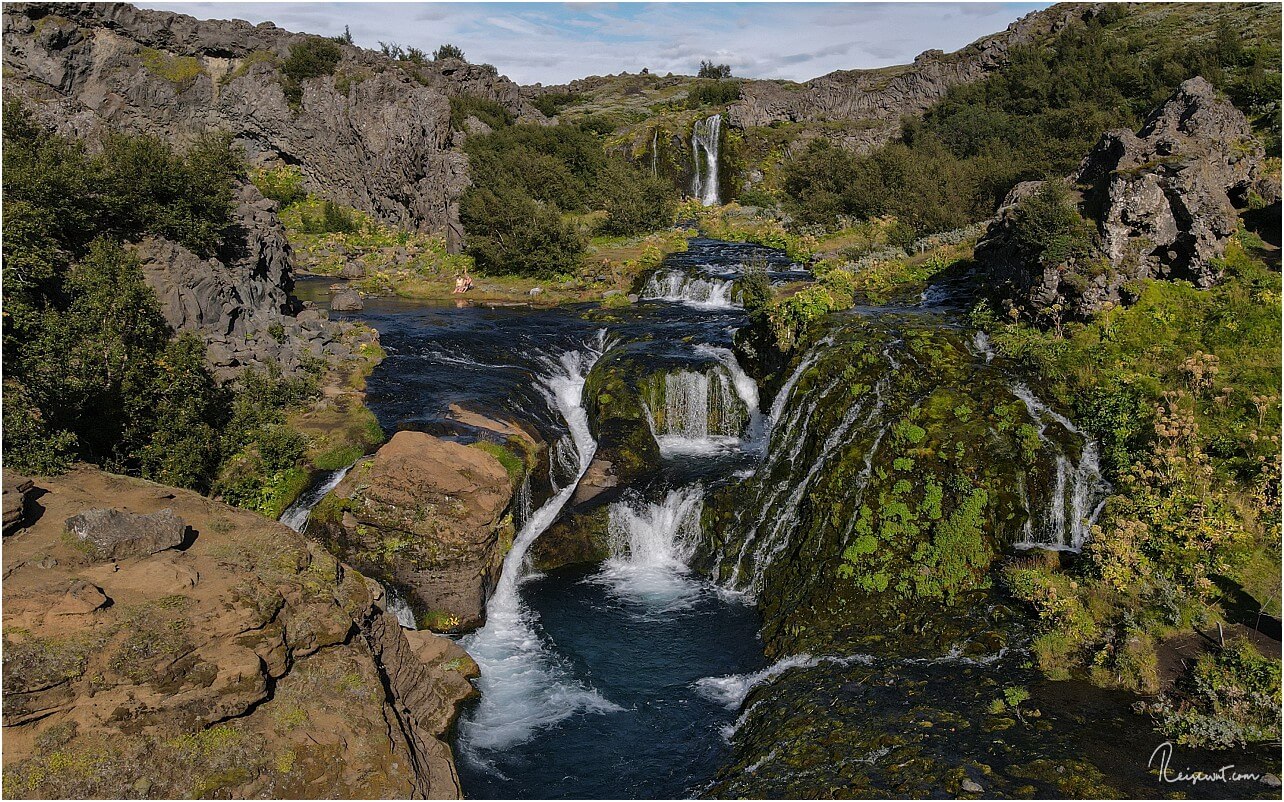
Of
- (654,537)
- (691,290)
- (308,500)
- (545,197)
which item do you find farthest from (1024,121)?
(308,500)

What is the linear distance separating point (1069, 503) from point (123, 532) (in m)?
18.5

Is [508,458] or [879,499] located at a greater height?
[508,458]

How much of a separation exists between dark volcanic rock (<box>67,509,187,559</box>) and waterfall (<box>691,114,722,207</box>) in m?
58.3

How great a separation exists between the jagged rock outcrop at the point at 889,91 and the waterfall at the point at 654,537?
2207 inches

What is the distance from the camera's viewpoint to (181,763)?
924 cm

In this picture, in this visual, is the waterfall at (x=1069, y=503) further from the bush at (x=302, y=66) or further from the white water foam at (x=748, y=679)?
the bush at (x=302, y=66)

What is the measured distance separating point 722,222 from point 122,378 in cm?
4471

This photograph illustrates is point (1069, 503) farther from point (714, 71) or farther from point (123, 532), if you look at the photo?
point (714, 71)

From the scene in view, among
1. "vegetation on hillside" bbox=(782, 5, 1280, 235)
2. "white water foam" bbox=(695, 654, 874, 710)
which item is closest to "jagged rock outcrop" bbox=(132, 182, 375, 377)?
"white water foam" bbox=(695, 654, 874, 710)

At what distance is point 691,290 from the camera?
37844mm

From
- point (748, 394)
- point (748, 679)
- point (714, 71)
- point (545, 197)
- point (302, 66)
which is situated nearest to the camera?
point (748, 679)

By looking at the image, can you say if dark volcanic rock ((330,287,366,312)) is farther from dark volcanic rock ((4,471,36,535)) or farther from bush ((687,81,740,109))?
bush ((687,81,740,109))

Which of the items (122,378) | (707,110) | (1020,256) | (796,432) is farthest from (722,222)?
(122,378)

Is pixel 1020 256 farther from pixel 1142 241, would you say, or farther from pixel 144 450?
pixel 144 450
